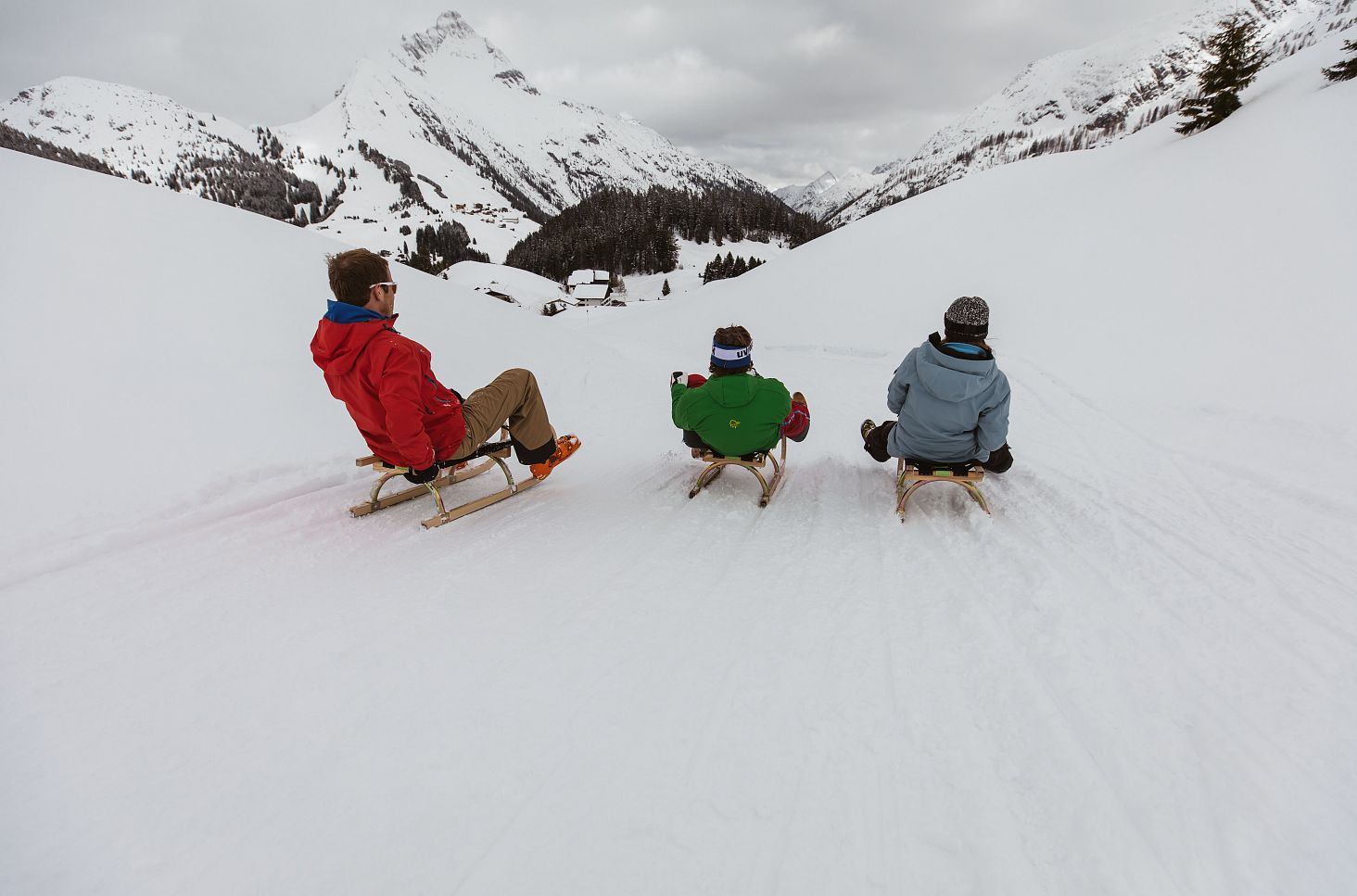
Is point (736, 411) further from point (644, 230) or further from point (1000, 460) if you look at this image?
point (644, 230)

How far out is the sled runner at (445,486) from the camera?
4.32 meters

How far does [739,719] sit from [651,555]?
5.27ft

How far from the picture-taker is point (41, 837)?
182 centimetres

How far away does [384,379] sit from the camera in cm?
365

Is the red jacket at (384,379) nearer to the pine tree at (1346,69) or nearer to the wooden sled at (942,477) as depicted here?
the wooden sled at (942,477)

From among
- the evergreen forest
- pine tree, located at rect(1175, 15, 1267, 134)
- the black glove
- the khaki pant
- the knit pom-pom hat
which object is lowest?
the black glove

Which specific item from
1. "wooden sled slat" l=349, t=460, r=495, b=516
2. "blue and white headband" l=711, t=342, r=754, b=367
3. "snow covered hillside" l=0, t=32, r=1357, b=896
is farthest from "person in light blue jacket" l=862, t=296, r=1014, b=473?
"wooden sled slat" l=349, t=460, r=495, b=516

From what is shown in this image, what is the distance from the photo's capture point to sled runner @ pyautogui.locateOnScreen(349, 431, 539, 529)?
14.2 feet

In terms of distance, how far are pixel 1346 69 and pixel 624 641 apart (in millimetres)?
23664

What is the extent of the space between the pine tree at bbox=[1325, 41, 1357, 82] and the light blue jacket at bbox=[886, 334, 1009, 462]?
19.9 meters

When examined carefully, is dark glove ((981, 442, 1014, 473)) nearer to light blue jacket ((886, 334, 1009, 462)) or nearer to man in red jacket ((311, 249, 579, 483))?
light blue jacket ((886, 334, 1009, 462))

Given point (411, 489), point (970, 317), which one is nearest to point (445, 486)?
point (411, 489)

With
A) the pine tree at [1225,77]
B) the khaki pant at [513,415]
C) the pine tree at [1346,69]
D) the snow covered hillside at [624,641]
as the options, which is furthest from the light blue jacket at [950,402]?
the pine tree at [1225,77]

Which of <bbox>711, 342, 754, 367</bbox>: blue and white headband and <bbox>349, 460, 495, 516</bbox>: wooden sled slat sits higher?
<bbox>711, 342, 754, 367</bbox>: blue and white headband
